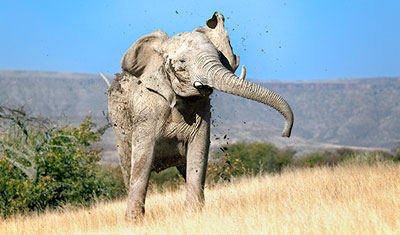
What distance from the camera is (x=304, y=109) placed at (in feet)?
373

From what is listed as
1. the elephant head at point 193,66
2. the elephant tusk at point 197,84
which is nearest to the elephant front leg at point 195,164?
the elephant head at point 193,66

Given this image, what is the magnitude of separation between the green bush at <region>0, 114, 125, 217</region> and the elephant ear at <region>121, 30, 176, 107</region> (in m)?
7.48

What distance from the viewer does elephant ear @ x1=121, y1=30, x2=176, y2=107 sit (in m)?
7.64

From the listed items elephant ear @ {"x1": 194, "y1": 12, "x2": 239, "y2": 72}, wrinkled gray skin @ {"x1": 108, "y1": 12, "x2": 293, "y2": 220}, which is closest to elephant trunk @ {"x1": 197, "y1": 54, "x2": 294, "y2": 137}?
wrinkled gray skin @ {"x1": 108, "y1": 12, "x2": 293, "y2": 220}

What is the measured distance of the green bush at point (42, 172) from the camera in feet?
50.1

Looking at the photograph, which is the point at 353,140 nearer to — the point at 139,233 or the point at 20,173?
the point at 20,173

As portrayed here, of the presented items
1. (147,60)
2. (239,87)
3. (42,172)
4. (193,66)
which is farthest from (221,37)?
(42,172)

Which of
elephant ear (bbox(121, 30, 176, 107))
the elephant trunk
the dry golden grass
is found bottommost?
the dry golden grass

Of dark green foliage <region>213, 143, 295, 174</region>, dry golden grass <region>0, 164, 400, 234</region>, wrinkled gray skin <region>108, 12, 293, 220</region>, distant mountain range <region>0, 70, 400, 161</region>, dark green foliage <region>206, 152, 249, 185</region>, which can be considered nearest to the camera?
dry golden grass <region>0, 164, 400, 234</region>

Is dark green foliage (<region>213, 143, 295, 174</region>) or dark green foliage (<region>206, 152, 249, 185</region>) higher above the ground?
dark green foliage (<region>213, 143, 295, 174</region>)

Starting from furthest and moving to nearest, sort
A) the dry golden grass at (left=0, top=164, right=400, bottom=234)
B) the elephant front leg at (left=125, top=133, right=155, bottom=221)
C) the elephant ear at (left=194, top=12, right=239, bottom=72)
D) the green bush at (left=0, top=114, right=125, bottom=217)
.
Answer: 1. the green bush at (left=0, top=114, right=125, bottom=217)
2. the elephant front leg at (left=125, top=133, right=155, bottom=221)
3. the elephant ear at (left=194, top=12, right=239, bottom=72)
4. the dry golden grass at (left=0, top=164, right=400, bottom=234)

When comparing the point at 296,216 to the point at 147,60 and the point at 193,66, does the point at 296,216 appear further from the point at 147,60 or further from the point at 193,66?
the point at 147,60

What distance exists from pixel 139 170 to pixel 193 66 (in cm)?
187

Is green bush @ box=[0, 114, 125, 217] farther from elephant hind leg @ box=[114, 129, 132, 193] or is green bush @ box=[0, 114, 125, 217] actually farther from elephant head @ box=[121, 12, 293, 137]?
elephant head @ box=[121, 12, 293, 137]
